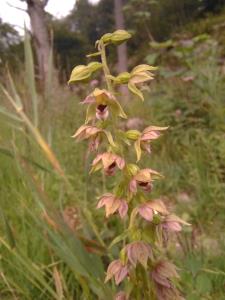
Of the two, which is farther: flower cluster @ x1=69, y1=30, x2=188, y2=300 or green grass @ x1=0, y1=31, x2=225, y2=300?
green grass @ x1=0, y1=31, x2=225, y2=300

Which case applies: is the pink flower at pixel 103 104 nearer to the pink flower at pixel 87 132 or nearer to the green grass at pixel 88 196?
the pink flower at pixel 87 132

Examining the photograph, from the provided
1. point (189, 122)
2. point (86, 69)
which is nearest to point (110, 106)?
point (86, 69)

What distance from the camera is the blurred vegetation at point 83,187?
35.9 inches

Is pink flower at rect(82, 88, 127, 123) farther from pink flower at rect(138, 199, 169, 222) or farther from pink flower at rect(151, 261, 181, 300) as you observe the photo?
pink flower at rect(151, 261, 181, 300)

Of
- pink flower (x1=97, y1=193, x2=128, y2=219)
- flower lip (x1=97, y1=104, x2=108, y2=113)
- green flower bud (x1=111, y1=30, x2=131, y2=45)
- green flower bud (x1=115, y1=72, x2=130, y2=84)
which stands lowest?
pink flower (x1=97, y1=193, x2=128, y2=219)

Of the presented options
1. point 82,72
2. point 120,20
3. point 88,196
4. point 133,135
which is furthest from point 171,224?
point 120,20

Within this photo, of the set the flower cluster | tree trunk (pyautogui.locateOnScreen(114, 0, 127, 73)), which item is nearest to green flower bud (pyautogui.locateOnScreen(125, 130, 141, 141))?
the flower cluster

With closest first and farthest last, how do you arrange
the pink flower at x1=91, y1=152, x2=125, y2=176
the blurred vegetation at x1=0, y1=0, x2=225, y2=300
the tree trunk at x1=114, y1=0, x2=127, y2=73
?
the pink flower at x1=91, y1=152, x2=125, y2=176 → the blurred vegetation at x1=0, y1=0, x2=225, y2=300 → the tree trunk at x1=114, y1=0, x2=127, y2=73

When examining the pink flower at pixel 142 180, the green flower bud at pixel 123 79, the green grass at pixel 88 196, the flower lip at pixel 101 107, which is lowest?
the green grass at pixel 88 196

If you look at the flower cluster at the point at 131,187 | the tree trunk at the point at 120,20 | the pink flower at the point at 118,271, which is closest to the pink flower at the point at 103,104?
the flower cluster at the point at 131,187

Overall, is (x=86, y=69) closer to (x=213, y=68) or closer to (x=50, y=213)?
(x=50, y=213)

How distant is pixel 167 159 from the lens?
123 inches

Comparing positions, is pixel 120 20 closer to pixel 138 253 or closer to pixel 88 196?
pixel 88 196

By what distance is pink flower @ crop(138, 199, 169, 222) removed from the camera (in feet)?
2.39
